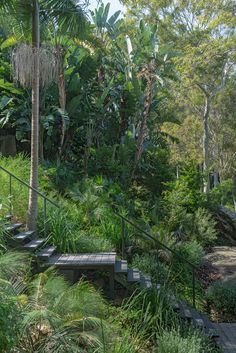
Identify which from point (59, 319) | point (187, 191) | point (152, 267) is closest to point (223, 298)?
point (152, 267)

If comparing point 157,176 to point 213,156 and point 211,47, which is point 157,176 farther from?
point 213,156

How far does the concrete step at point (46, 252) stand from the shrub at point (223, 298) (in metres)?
3.72

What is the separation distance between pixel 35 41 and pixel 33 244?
13.3ft

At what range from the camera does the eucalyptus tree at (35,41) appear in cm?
898

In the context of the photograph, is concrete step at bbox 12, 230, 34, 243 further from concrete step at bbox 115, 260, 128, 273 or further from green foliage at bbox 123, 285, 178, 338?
green foliage at bbox 123, 285, 178, 338

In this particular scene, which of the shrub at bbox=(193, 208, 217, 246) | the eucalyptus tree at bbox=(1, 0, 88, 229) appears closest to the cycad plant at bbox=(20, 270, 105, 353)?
the eucalyptus tree at bbox=(1, 0, 88, 229)

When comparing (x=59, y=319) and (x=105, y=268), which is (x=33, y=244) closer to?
(x=105, y=268)

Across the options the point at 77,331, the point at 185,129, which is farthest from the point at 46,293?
the point at 185,129

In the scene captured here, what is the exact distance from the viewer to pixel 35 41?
9133 millimetres

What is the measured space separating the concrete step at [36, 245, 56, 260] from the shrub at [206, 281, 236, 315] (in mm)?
3717

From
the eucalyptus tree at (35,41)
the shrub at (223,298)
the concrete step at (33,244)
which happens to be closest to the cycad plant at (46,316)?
the concrete step at (33,244)

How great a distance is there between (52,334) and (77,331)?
0.34 meters

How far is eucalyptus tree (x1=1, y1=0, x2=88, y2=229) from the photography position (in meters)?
8.98

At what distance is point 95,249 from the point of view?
938cm
